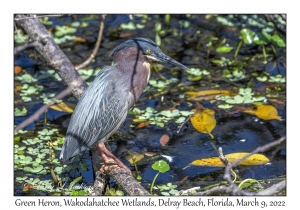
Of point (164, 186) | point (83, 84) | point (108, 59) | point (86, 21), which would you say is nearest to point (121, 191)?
point (164, 186)

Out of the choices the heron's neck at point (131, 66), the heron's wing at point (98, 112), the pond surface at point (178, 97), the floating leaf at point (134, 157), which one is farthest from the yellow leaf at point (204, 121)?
the heron's wing at point (98, 112)

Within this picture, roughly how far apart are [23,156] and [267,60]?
2.93 metres

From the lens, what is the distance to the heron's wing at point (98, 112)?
4340 mm

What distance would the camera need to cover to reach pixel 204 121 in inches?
207

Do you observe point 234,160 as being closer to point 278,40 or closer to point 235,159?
point 235,159

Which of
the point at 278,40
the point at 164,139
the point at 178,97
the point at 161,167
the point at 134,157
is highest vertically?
the point at 278,40

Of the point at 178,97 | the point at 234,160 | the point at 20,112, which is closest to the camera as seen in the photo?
the point at 234,160

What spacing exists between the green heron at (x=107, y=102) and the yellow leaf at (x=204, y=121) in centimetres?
94

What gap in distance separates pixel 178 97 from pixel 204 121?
1.72ft

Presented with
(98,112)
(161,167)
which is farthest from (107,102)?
(161,167)

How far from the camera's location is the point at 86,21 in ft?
22.9

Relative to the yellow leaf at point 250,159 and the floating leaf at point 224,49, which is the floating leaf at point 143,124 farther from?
the floating leaf at point 224,49

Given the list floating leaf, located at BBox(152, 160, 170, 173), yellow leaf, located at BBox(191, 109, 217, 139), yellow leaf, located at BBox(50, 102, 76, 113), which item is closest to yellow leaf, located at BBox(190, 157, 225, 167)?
yellow leaf, located at BBox(191, 109, 217, 139)

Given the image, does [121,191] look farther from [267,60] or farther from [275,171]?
[267,60]
